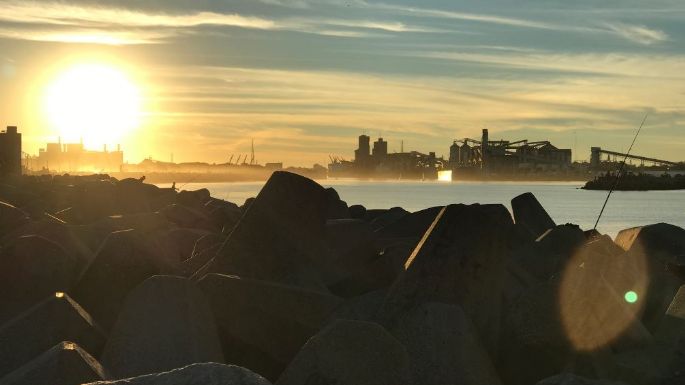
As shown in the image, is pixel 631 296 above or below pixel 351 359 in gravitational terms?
below

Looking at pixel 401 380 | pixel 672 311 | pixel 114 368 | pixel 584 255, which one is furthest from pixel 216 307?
pixel 584 255

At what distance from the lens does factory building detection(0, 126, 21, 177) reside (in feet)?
105

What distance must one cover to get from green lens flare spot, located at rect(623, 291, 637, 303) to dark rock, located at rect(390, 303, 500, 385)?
2138mm

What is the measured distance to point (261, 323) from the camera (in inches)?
175

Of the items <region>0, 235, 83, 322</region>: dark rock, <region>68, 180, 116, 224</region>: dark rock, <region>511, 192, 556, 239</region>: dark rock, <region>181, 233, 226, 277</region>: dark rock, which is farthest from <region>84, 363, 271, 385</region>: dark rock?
<region>68, 180, 116, 224</region>: dark rock

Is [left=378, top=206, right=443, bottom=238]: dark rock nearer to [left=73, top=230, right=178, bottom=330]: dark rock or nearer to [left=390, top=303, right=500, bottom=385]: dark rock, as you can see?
[left=73, top=230, right=178, bottom=330]: dark rock

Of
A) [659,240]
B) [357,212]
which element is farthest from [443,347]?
[357,212]

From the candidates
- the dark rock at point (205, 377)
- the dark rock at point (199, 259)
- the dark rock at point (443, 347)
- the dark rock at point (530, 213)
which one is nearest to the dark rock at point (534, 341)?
the dark rock at point (443, 347)

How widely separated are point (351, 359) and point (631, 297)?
3075 millimetres

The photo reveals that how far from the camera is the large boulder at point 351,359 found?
3283 mm

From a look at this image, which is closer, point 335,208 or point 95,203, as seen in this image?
point 335,208

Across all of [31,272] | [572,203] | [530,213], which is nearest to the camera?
[31,272]

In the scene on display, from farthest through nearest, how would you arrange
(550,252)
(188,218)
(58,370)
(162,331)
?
1. (188,218)
2. (550,252)
3. (162,331)
4. (58,370)

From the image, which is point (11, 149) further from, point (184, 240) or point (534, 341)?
point (534, 341)
